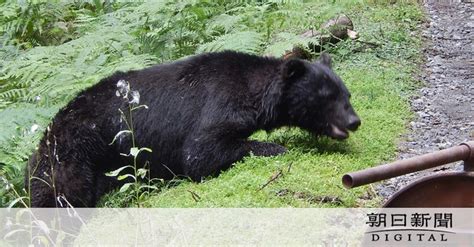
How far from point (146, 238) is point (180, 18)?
541cm

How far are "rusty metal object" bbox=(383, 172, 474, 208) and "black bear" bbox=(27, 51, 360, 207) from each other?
2963mm

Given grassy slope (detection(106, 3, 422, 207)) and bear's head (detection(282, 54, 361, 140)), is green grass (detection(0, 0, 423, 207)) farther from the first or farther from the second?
bear's head (detection(282, 54, 361, 140))

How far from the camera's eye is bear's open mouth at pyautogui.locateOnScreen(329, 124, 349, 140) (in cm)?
609

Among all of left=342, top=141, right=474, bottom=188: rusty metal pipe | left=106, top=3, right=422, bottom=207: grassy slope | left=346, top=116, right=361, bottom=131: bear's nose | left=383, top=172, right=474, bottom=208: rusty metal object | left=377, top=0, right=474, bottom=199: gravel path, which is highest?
left=342, top=141, right=474, bottom=188: rusty metal pipe

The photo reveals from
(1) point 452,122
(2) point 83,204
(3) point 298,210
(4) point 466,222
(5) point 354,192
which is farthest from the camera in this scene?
(1) point 452,122

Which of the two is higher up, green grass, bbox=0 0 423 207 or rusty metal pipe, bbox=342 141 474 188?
rusty metal pipe, bbox=342 141 474 188

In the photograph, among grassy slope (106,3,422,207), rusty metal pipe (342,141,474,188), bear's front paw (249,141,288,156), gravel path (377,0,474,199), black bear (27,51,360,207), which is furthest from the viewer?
gravel path (377,0,474,199)

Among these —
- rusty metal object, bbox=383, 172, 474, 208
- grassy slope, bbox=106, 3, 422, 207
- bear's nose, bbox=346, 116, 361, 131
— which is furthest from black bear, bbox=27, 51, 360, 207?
rusty metal object, bbox=383, 172, 474, 208

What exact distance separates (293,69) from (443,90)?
8.97 feet

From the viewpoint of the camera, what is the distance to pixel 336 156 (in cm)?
586

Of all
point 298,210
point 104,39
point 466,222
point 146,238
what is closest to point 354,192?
point 298,210

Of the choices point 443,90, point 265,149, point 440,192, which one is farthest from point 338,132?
point 440,192

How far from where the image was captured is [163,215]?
15.6ft

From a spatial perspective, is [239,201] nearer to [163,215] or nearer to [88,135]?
[163,215]
